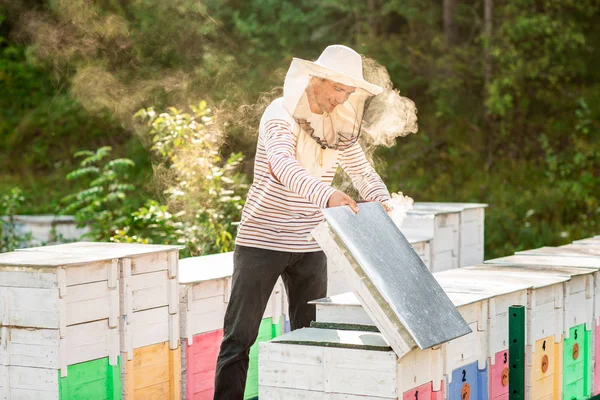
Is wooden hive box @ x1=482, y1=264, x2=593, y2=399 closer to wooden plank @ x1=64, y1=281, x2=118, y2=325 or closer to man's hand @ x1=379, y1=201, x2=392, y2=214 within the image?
man's hand @ x1=379, y1=201, x2=392, y2=214

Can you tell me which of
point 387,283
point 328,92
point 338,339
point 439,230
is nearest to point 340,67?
point 328,92

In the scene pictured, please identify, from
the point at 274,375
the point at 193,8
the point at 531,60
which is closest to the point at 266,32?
the point at 531,60

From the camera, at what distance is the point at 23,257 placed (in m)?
3.84

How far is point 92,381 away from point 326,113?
1413mm

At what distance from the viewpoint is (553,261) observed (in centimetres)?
477

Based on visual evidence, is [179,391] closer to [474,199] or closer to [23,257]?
[23,257]

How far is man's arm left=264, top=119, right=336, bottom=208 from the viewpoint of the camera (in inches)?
125

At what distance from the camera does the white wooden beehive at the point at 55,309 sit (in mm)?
3621

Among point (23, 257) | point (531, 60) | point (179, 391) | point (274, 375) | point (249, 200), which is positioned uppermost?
point (531, 60)

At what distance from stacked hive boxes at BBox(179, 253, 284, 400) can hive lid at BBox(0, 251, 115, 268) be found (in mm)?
561

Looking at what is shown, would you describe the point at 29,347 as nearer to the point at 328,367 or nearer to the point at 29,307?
the point at 29,307

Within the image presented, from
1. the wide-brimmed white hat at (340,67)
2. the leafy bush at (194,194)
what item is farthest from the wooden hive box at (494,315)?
the leafy bush at (194,194)

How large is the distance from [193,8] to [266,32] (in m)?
6.35

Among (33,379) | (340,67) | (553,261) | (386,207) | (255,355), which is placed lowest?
(255,355)
